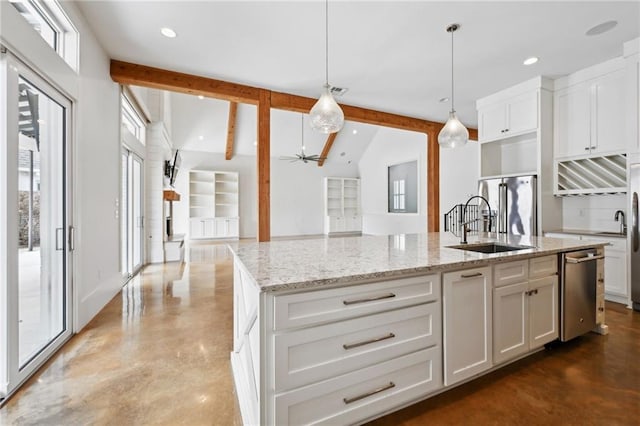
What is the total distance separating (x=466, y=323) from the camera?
5.93 feet

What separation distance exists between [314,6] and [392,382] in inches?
121

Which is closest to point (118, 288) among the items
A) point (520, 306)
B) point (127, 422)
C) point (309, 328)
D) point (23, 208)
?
point (23, 208)

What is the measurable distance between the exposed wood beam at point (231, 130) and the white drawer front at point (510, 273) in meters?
7.46


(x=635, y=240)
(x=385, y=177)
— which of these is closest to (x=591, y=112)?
(x=635, y=240)

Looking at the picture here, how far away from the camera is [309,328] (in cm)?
133

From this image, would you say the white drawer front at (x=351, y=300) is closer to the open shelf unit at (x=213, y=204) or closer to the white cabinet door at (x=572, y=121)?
the white cabinet door at (x=572, y=121)

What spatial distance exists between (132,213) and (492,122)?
6422 mm

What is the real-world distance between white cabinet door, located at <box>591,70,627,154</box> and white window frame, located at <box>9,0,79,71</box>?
5.92 metres

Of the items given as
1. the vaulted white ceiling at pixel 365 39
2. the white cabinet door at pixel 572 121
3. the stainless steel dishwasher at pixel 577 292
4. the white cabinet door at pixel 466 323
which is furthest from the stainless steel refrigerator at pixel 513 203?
the white cabinet door at pixel 466 323

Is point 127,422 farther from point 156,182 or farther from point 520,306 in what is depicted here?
point 156,182

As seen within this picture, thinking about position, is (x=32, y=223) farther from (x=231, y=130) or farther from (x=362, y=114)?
(x=231, y=130)

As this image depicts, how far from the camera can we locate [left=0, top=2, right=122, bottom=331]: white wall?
7.87ft

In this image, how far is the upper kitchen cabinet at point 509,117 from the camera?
421 centimetres

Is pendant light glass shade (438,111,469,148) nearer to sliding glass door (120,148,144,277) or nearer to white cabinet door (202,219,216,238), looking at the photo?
sliding glass door (120,148,144,277)
